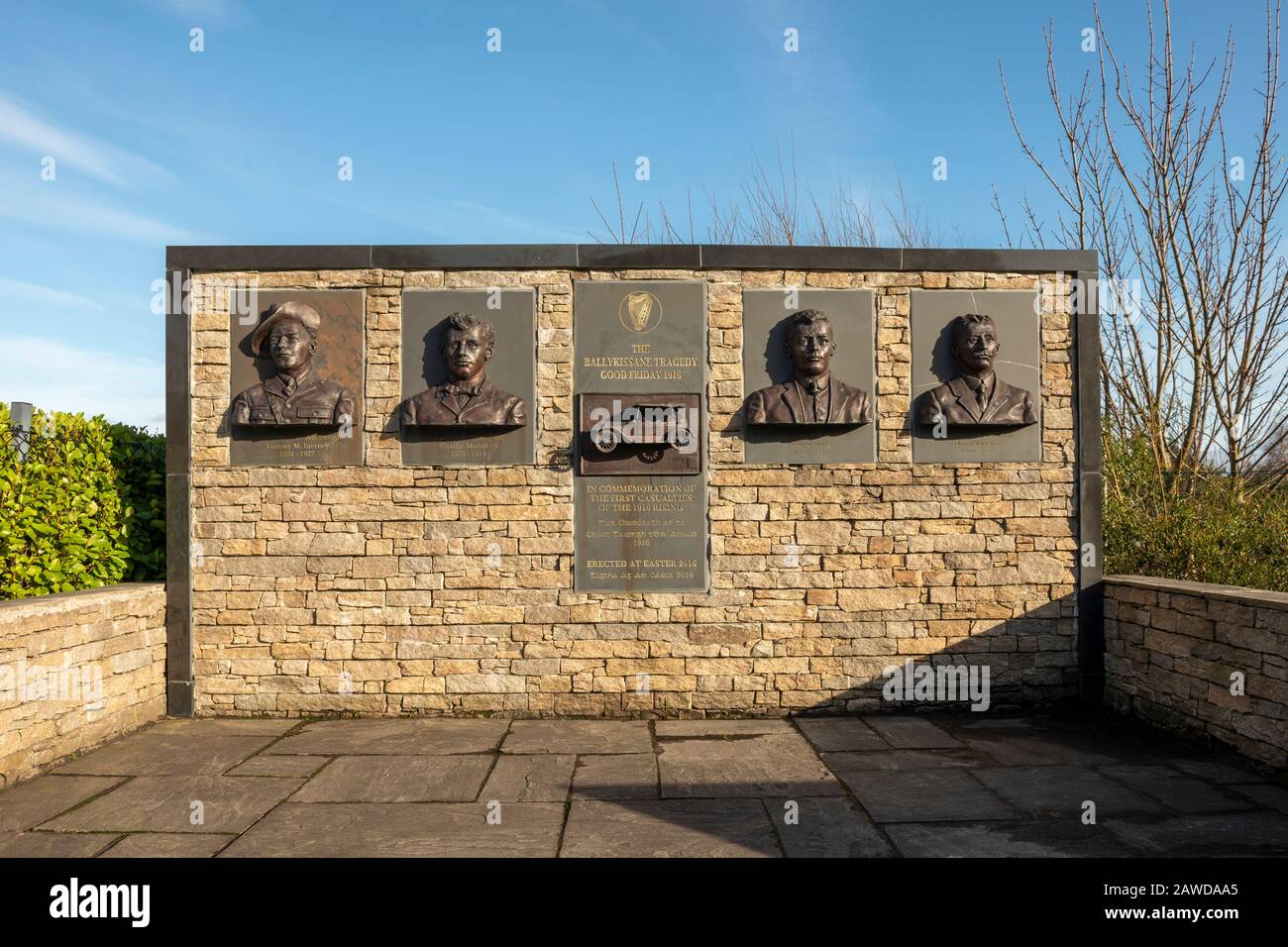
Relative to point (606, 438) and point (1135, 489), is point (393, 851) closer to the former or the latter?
point (606, 438)

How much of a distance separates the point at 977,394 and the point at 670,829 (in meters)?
3.77

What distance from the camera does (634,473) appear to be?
541 cm

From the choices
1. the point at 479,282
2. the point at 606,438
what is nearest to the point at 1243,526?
the point at 606,438

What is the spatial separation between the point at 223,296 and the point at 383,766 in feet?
11.7

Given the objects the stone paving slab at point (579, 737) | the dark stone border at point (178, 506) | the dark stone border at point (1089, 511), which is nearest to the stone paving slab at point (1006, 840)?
the stone paving slab at point (579, 737)

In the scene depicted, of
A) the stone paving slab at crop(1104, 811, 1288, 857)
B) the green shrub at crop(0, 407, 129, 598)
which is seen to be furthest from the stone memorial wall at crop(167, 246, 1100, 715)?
the stone paving slab at crop(1104, 811, 1288, 857)

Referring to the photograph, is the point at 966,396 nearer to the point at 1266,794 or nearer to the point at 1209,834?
the point at 1266,794

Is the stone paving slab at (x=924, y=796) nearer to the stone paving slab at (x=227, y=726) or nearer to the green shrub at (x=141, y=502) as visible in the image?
the stone paving slab at (x=227, y=726)

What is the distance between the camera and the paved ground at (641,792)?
11.0 feet

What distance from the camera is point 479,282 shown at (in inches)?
216

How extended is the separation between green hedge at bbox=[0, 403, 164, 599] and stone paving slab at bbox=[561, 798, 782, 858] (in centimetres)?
398

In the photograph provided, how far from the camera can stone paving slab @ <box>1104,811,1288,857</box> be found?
10.7 ft

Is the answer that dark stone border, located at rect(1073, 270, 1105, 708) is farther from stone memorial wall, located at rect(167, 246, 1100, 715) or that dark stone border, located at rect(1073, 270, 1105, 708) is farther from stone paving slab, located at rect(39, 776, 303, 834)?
stone paving slab, located at rect(39, 776, 303, 834)

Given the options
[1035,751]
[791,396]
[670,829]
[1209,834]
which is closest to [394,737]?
[670,829]
